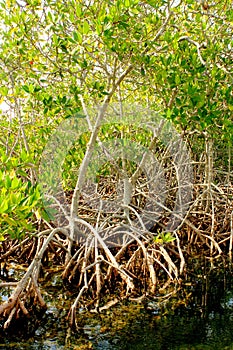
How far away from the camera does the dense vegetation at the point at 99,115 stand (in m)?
3.34

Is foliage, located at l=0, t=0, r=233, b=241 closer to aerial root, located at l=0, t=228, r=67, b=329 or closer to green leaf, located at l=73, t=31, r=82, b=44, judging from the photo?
green leaf, located at l=73, t=31, r=82, b=44

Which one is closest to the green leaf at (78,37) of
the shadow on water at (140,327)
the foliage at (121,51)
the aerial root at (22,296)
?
the foliage at (121,51)

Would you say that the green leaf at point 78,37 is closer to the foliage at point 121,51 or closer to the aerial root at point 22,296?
the foliage at point 121,51

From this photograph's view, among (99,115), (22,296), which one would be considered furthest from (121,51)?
(22,296)

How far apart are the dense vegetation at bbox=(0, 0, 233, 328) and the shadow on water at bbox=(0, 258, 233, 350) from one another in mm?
161

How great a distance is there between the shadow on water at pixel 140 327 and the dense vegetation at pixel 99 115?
161 mm

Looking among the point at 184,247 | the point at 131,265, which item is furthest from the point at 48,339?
the point at 184,247

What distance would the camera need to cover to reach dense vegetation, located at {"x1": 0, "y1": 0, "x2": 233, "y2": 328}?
3344 millimetres

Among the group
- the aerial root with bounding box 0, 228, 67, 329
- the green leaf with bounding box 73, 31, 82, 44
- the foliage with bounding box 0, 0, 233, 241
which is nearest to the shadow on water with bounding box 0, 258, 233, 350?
the aerial root with bounding box 0, 228, 67, 329

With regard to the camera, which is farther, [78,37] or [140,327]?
[140,327]

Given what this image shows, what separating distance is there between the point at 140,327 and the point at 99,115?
1847 mm

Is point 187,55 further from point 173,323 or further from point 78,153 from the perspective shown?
point 173,323

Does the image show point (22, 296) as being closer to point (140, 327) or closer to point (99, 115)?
point (140, 327)

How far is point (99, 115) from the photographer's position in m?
4.09
